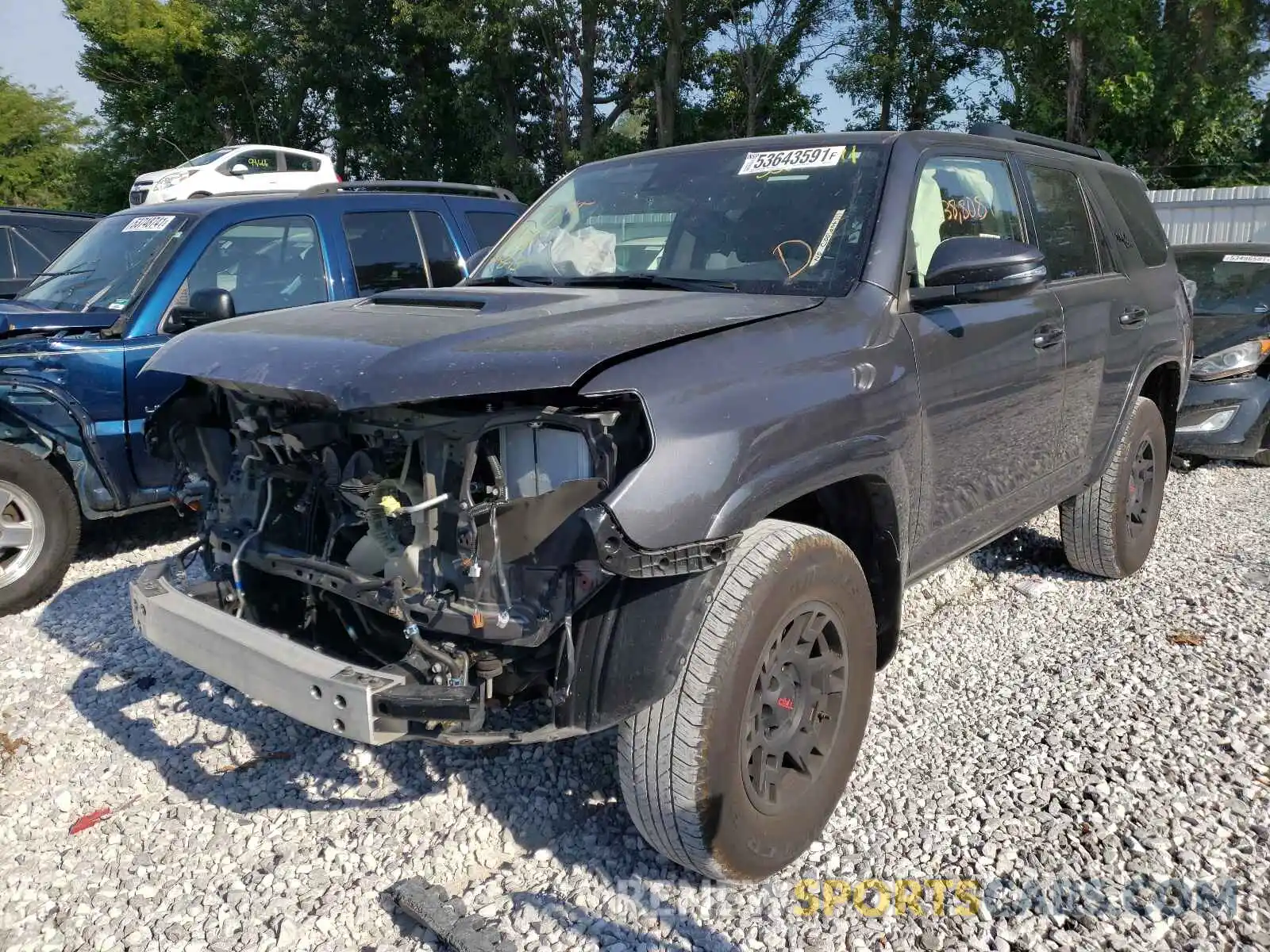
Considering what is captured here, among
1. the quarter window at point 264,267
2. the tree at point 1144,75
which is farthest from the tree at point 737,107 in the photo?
the quarter window at point 264,267

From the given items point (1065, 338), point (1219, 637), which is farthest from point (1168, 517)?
point (1065, 338)

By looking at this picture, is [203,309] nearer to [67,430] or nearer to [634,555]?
[67,430]

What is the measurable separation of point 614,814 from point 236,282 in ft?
12.9

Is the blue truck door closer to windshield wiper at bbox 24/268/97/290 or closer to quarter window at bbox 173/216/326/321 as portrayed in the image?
quarter window at bbox 173/216/326/321

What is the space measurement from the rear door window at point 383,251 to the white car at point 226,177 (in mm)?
10201

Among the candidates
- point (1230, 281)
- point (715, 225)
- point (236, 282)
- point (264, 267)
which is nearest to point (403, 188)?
point (264, 267)

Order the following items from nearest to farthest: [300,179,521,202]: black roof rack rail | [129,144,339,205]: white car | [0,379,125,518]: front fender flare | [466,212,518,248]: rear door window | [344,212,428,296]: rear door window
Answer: [0,379,125,518]: front fender flare < [344,212,428,296]: rear door window < [300,179,521,202]: black roof rack rail < [466,212,518,248]: rear door window < [129,144,339,205]: white car

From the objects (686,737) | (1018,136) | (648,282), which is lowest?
(686,737)

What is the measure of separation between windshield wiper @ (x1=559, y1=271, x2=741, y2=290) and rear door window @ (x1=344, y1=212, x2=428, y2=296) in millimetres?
2891

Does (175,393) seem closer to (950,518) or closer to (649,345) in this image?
(649,345)

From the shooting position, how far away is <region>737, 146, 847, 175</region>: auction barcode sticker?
10.9 ft

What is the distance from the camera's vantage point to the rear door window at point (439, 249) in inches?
249

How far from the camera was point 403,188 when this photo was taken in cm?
664

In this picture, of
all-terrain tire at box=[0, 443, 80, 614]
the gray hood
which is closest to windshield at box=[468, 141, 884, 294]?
the gray hood
